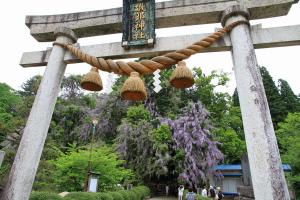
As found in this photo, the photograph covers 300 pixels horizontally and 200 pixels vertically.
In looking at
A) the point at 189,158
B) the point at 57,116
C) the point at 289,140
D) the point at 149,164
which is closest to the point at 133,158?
the point at 149,164

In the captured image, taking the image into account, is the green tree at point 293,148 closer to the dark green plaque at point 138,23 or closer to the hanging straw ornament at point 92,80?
the dark green plaque at point 138,23

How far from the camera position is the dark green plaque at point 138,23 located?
350 cm

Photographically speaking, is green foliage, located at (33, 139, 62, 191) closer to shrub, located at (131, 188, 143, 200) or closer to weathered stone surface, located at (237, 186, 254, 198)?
shrub, located at (131, 188, 143, 200)

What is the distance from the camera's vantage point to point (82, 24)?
390cm

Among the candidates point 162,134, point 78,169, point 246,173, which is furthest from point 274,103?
point 78,169

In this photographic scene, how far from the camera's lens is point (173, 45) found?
3400 mm

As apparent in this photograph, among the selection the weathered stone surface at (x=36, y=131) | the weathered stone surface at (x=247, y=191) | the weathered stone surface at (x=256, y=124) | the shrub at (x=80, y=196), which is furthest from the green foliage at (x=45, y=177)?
the weathered stone surface at (x=256, y=124)

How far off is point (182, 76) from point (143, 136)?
14352 millimetres

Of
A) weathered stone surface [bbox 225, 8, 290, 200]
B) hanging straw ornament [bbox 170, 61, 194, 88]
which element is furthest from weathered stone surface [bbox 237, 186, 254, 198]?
hanging straw ornament [bbox 170, 61, 194, 88]

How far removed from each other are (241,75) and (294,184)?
13.1 m

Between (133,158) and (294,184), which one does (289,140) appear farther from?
(133,158)

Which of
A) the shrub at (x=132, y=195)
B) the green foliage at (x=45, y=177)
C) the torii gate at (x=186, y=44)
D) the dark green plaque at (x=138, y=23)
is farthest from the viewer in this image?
the shrub at (x=132, y=195)

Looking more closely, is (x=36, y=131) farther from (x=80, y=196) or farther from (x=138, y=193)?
(x=138, y=193)

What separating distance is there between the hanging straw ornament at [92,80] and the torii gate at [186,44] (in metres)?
Answer: 0.48
